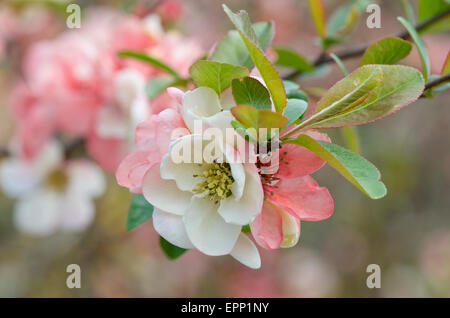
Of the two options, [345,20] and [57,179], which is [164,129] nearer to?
[345,20]

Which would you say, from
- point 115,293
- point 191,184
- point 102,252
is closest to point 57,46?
point 191,184

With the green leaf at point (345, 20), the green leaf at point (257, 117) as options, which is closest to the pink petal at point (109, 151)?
the green leaf at point (345, 20)

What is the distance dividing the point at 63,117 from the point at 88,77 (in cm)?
10

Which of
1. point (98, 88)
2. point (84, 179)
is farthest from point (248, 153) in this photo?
point (84, 179)

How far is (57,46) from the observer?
0.97 meters

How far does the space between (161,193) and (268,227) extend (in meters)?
0.11

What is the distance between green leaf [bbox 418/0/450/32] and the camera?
678mm

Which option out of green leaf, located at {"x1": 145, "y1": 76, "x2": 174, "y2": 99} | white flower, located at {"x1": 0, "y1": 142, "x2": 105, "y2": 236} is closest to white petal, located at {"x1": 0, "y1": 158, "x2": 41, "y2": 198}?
white flower, located at {"x1": 0, "y1": 142, "x2": 105, "y2": 236}

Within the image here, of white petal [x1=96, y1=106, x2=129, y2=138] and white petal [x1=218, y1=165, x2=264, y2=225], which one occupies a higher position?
white petal [x1=96, y1=106, x2=129, y2=138]

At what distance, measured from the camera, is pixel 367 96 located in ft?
1.27

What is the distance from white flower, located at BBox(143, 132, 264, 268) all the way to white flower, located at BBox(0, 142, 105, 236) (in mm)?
762

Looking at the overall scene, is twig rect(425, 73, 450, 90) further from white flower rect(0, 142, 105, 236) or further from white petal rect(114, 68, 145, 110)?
white flower rect(0, 142, 105, 236)

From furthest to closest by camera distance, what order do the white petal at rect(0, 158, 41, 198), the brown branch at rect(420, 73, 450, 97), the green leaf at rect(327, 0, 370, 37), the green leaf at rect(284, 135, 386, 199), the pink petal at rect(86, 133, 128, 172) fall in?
the white petal at rect(0, 158, 41, 198)
the pink petal at rect(86, 133, 128, 172)
the green leaf at rect(327, 0, 370, 37)
the brown branch at rect(420, 73, 450, 97)
the green leaf at rect(284, 135, 386, 199)
